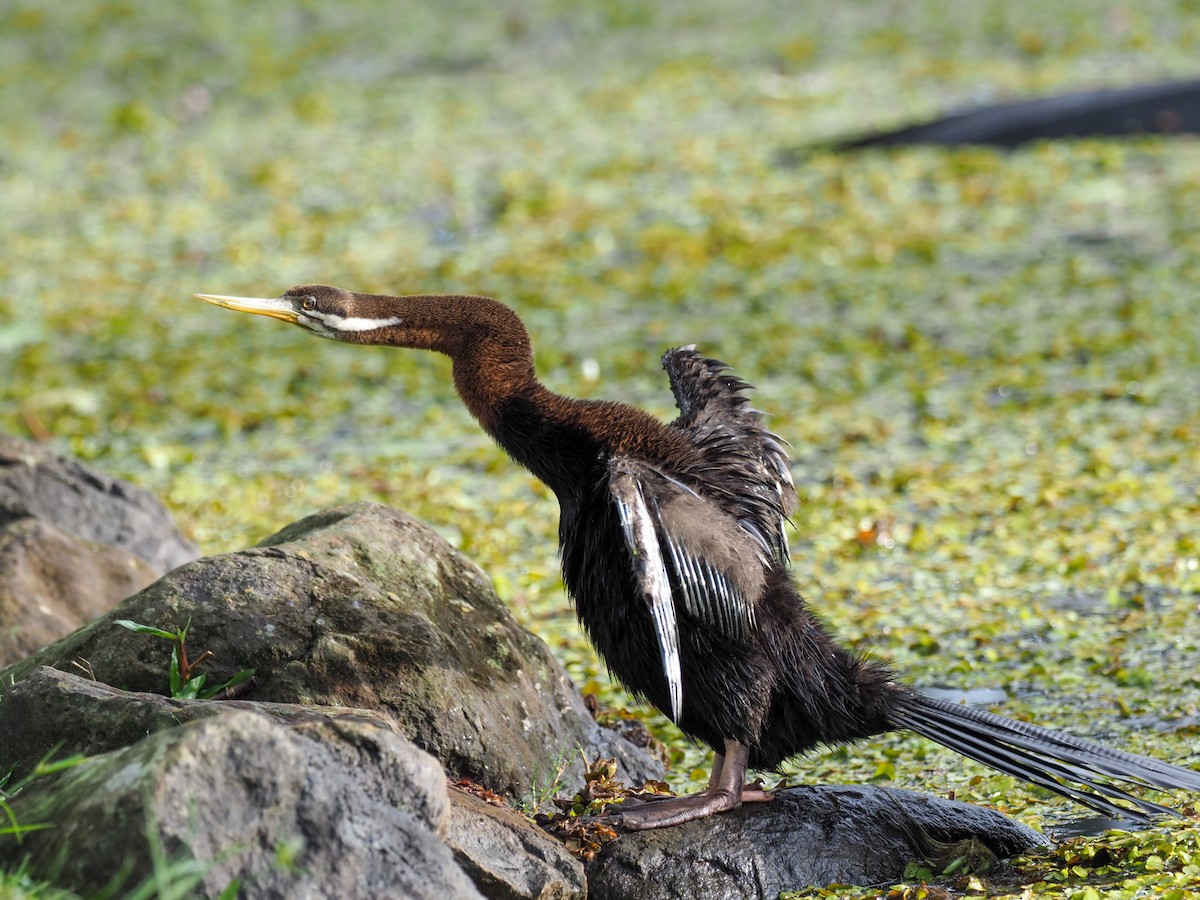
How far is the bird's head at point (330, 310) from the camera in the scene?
3.61m

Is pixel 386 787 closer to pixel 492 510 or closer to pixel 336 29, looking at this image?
pixel 492 510

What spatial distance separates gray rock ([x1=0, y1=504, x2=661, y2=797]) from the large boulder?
0.71m

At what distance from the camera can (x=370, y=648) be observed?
3.46m

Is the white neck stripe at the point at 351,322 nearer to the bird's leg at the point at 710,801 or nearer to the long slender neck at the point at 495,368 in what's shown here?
the long slender neck at the point at 495,368

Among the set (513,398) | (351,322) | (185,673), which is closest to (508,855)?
(185,673)

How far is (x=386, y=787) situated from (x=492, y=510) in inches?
133

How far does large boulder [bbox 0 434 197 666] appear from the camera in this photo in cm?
429

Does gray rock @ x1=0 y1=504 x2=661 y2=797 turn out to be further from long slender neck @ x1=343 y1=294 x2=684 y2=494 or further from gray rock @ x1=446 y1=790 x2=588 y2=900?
long slender neck @ x1=343 y1=294 x2=684 y2=494

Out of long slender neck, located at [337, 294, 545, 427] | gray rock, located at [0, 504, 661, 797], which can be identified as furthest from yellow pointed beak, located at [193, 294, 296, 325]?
gray rock, located at [0, 504, 661, 797]

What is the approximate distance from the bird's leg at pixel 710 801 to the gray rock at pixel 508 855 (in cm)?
19

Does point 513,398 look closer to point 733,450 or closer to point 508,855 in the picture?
point 733,450

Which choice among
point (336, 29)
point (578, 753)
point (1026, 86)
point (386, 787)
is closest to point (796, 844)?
point (578, 753)

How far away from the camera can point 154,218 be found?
9859 mm

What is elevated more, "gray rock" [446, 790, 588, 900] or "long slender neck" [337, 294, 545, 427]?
"long slender neck" [337, 294, 545, 427]
